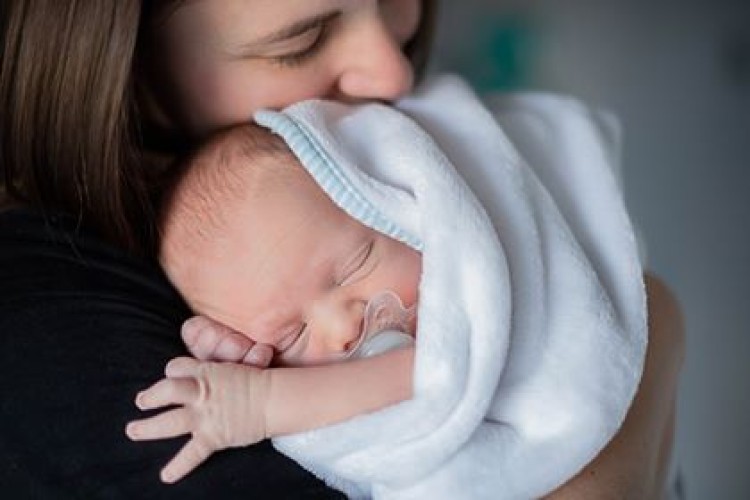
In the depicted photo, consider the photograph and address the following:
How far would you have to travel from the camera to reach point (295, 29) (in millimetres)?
1106

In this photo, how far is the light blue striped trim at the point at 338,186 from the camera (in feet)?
3.35

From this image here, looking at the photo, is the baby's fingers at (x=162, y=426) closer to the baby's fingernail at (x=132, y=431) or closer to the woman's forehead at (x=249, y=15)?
the baby's fingernail at (x=132, y=431)

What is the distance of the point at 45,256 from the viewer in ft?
3.28

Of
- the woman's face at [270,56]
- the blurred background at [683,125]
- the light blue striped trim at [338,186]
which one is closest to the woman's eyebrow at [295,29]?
the woman's face at [270,56]

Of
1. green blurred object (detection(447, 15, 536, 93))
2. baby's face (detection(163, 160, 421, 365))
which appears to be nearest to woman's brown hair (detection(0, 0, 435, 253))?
baby's face (detection(163, 160, 421, 365))

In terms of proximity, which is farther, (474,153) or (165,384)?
(474,153)

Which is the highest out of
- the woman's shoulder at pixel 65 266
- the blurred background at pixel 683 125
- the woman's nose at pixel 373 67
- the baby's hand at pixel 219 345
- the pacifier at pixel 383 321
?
the woman's nose at pixel 373 67

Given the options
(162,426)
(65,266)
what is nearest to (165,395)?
(162,426)

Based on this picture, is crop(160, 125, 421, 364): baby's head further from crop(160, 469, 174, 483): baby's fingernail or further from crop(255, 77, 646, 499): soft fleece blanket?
crop(160, 469, 174, 483): baby's fingernail

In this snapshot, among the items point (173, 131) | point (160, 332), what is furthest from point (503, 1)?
point (160, 332)

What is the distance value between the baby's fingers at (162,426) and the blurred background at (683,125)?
4.60 ft

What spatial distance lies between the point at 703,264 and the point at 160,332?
4.68 ft

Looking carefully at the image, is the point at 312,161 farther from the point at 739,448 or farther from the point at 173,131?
the point at 739,448

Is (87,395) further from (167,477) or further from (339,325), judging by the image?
(339,325)
